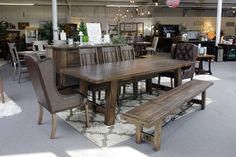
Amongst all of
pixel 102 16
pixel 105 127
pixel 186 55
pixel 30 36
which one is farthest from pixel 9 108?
pixel 102 16

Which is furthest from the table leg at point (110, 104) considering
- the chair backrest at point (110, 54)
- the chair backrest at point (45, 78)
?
the chair backrest at point (110, 54)

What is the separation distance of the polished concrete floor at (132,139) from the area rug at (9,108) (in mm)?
133

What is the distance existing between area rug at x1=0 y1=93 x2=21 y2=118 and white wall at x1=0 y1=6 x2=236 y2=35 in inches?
464

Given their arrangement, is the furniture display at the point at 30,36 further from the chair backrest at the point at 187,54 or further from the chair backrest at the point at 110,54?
the chair backrest at the point at 187,54

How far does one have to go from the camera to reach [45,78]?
3.08 metres

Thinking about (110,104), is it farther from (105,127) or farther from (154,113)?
(154,113)

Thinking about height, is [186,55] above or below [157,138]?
above

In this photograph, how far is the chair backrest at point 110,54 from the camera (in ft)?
17.1

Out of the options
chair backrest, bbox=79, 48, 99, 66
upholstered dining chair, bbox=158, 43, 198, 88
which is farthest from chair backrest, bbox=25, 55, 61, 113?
upholstered dining chair, bbox=158, 43, 198, 88

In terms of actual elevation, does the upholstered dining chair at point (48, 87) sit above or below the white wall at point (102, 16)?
below

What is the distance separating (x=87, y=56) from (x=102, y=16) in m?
12.4

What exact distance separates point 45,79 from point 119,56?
105 inches

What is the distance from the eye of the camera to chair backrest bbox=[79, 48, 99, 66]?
4750mm

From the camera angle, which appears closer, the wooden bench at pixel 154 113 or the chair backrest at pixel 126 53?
the wooden bench at pixel 154 113
